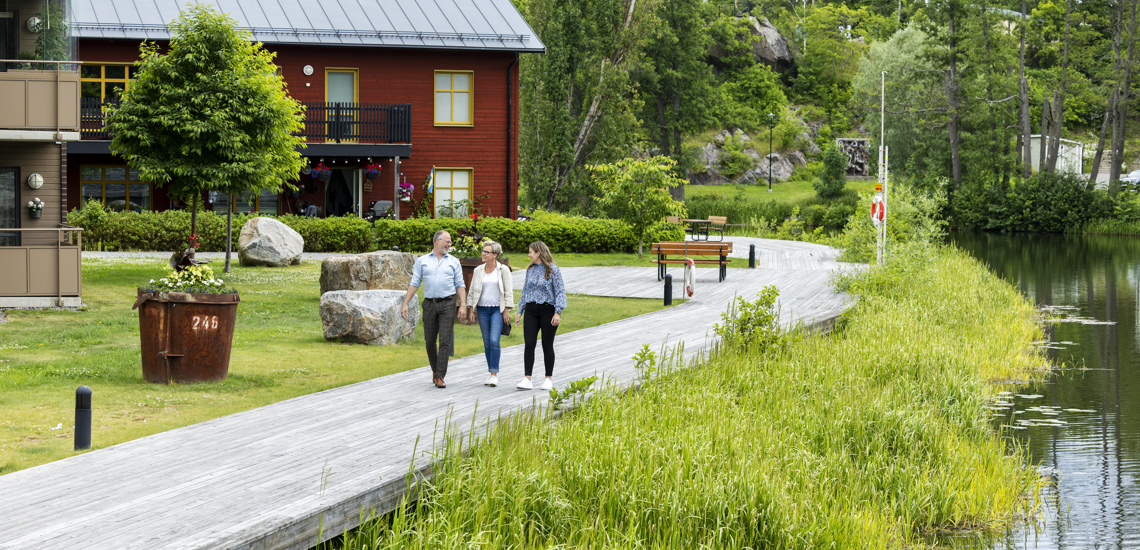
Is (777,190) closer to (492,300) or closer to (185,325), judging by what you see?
(492,300)

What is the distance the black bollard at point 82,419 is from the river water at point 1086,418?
23.7 ft

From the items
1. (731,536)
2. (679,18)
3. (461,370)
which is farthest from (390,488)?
(679,18)

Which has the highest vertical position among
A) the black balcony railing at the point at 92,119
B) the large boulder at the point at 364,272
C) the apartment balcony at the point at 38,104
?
the black balcony railing at the point at 92,119

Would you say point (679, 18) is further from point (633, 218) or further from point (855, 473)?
point (855, 473)

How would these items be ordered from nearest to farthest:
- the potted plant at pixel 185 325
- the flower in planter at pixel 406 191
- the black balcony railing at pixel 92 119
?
the potted plant at pixel 185 325 → the black balcony railing at pixel 92 119 → the flower in planter at pixel 406 191

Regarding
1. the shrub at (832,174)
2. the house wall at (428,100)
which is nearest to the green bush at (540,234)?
the house wall at (428,100)

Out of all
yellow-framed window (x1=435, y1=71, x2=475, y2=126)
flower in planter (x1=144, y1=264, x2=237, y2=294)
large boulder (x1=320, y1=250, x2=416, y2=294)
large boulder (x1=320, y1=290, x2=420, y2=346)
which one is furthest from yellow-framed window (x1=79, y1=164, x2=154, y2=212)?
flower in planter (x1=144, y1=264, x2=237, y2=294)

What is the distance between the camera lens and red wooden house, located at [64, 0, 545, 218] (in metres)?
33.3

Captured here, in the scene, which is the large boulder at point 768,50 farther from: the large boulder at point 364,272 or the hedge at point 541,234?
the large boulder at point 364,272

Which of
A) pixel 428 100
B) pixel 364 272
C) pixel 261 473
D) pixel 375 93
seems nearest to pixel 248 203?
pixel 375 93

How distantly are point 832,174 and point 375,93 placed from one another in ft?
121

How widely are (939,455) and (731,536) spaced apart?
11.4 ft

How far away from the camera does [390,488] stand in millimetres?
6871

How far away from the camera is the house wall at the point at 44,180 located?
1806 cm
